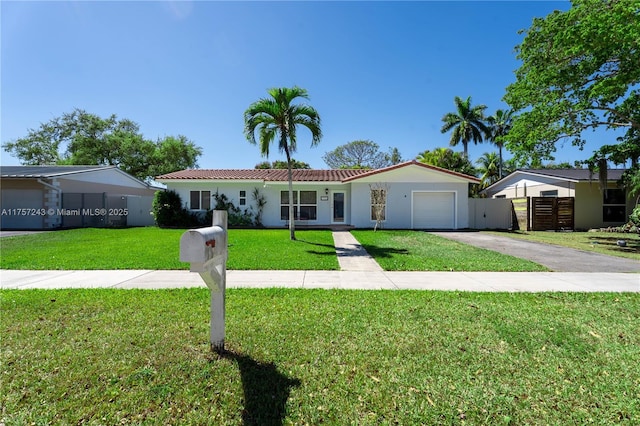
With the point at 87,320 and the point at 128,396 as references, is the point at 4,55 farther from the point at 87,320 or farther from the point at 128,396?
the point at 128,396

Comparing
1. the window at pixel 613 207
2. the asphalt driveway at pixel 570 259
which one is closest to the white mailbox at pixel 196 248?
the asphalt driveway at pixel 570 259

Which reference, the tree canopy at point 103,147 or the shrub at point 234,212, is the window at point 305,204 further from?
the tree canopy at point 103,147

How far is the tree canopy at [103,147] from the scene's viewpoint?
33.5 m

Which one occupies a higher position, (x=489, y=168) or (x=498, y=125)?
(x=498, y=125)

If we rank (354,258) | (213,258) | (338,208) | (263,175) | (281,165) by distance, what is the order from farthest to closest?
1. (281,165)
2. (263,175)
3. (338,208)
4. (354,258)
5. (213,258)

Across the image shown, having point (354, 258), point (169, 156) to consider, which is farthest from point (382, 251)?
point (169, 156)

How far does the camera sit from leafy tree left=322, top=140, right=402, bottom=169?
4459 centimetres

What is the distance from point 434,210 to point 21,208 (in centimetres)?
2428

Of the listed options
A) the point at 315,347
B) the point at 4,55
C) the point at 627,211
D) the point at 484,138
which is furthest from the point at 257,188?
the point at 484,138

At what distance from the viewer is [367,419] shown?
7.30ft

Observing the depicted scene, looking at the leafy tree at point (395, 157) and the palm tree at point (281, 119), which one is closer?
the palm tree at point (281, 119)

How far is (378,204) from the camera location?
54.2ft

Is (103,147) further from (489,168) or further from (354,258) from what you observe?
(489,168)

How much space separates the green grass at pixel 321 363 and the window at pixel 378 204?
1190 centimetres
